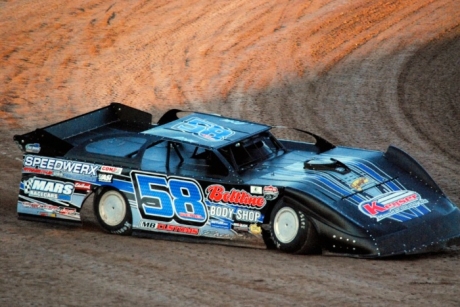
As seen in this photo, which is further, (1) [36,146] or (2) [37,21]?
(2) [37,21]

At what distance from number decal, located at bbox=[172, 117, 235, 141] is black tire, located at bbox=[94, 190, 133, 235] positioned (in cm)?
110

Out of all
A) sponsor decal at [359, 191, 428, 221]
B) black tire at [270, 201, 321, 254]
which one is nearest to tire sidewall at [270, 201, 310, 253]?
black tire at [270, 201, 321, 254]

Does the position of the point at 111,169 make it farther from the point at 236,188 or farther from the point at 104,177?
the point at 236,188

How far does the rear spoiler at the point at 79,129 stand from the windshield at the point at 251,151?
6.73 ft

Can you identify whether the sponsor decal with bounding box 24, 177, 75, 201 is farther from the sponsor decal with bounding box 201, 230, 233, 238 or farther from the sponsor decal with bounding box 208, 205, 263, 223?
the sponsor decal with bounding box 208, 205, 263, 223

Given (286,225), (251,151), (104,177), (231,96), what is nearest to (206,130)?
(251,151)

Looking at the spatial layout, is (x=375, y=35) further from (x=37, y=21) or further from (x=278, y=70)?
(x=37, y=21)

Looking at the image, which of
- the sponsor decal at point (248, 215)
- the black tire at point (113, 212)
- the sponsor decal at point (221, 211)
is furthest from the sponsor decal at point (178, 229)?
the sponsor decal at point (248, 215)

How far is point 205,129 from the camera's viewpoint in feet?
38.1

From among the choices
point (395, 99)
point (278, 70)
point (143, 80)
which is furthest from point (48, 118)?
point (395, 99)

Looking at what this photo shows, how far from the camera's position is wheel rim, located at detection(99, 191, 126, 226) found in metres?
11.4

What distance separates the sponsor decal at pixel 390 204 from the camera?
10.2 m

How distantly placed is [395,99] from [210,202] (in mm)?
8319

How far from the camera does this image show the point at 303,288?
358 inches
